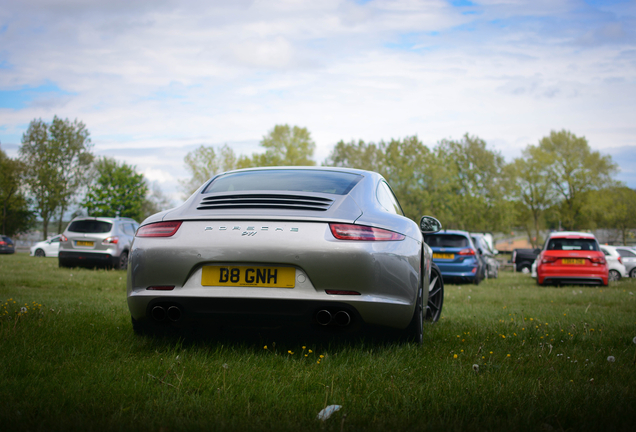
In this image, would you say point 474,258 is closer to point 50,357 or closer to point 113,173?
point 50,357

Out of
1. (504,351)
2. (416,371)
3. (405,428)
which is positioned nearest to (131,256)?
(416,371)

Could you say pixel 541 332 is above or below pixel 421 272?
below

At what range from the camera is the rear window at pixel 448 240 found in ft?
50.6

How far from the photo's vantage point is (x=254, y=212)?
3.63 m

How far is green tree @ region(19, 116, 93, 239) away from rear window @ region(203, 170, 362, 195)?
182ft

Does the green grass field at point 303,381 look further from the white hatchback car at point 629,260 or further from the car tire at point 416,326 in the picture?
the white hatchback car at point 629,260

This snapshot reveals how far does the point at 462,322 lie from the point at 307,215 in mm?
3120

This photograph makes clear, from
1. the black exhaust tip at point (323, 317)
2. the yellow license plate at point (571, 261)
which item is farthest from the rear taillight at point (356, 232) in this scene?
the yellow license plate at point (571, 261)

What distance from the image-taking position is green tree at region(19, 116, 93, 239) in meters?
53.9

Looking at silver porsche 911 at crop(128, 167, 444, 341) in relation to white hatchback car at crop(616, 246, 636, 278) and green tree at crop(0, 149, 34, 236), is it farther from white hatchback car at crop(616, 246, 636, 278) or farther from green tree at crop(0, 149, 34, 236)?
green tree at crop(0, 149, 34, 236)

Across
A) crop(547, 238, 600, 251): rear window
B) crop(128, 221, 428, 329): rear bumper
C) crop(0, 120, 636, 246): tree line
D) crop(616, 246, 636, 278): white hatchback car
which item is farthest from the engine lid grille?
crop(0, 120, 636, 246): tree line

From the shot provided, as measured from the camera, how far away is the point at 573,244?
15008 millimetres

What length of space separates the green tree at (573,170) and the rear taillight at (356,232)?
58.8 meters

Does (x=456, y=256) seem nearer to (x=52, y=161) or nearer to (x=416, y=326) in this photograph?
(x=416, y=326)
